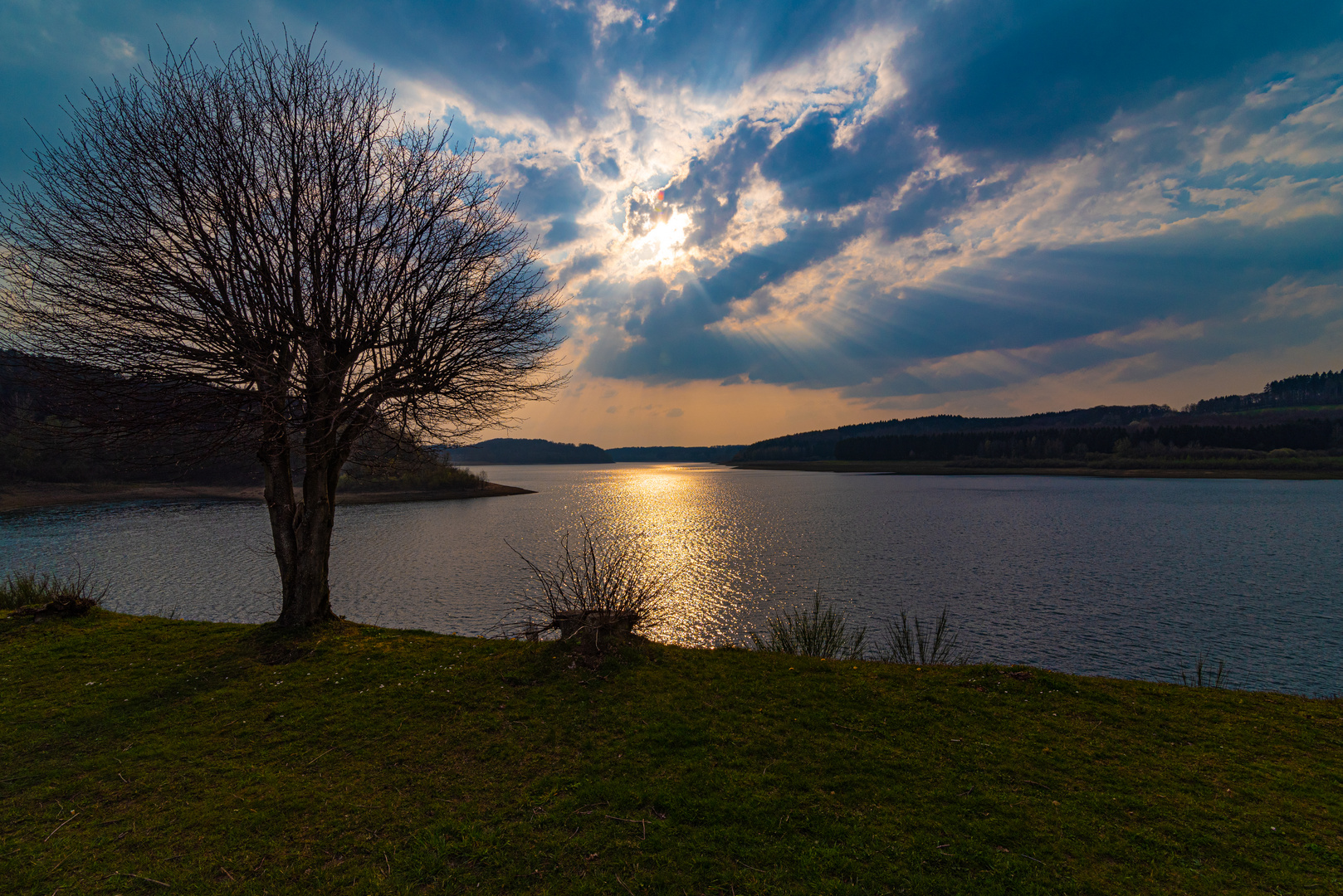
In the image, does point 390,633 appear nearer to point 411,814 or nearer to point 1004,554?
point 411,814

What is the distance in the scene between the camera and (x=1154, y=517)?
41375 millimetres

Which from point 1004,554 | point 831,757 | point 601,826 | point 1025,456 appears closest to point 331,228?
point 601,826

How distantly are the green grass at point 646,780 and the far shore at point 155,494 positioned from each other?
1952 inches

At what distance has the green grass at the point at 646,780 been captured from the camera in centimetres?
417

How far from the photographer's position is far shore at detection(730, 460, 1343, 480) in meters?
86.5

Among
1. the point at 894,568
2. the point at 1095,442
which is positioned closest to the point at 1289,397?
the point at 1095,442

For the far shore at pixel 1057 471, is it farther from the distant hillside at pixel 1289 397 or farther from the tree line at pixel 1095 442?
the distant hillside at pixel 1289 397

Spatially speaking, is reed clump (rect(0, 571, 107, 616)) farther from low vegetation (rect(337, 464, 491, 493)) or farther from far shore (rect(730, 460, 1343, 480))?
far shore (rect(730, 460, 1343, 480))

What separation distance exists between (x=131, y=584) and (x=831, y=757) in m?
28.5

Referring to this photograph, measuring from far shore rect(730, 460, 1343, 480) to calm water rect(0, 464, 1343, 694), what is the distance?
47524 mm

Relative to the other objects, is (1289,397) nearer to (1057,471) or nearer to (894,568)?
(1057,471)

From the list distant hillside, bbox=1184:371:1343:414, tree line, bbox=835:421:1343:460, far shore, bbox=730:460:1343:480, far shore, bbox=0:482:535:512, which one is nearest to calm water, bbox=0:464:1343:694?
far shore, bbox=0:482:535:512

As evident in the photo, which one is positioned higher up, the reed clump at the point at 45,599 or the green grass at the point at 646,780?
the reed clump at the point at 45,599

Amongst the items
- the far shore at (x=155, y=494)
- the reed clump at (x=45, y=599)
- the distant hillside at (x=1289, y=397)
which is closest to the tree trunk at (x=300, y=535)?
the reed clump at (x=45, y=599)
